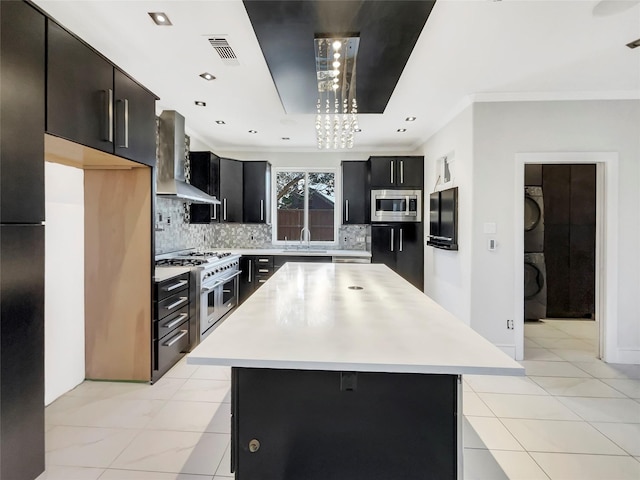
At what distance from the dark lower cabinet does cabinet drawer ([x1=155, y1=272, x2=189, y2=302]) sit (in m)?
1.06

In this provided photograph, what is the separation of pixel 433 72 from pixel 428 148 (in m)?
2.16

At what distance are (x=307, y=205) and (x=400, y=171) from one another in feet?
5.54

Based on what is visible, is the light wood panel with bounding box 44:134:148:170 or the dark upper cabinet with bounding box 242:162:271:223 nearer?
the light wood panel with bounding box 44:134:148:170

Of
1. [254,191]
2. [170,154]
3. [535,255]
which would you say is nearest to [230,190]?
[254,191]

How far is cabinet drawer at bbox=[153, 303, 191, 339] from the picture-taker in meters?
2.75

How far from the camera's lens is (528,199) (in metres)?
4.53

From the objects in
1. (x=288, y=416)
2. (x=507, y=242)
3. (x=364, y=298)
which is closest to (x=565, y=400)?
(x=507, y=242)

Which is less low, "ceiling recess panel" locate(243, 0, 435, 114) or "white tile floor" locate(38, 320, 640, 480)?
"ceiling recess panel" locate(243, 0, 435, 114)

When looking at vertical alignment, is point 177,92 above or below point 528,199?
above

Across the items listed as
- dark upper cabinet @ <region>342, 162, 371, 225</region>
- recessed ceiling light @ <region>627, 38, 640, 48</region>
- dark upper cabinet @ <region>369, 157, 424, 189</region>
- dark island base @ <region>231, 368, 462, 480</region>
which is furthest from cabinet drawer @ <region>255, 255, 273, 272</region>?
recessed ceiling light @ <region>627, 38, 640, 48</region>

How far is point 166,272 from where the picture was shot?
119 inches

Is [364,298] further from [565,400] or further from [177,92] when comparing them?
[177,92]

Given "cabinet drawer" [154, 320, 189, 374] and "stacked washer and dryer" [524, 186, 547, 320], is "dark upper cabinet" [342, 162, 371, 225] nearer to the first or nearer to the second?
"stacked washer and dryer" [524, 186, 547, 320]

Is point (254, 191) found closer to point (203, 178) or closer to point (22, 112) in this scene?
point (203, 178)
